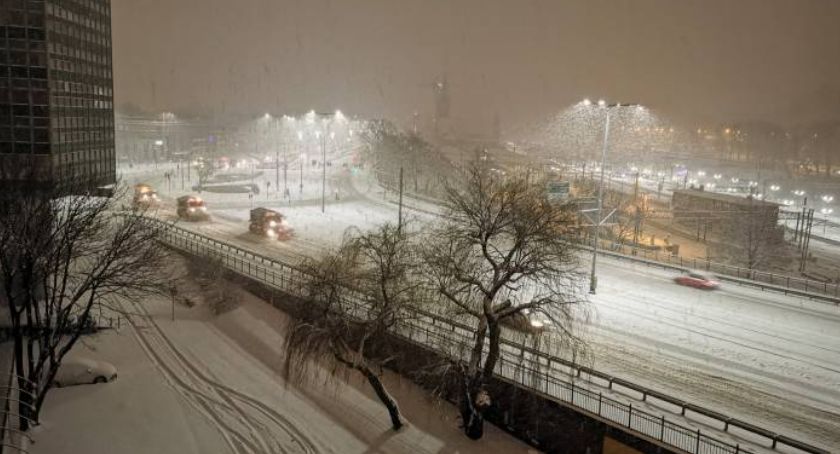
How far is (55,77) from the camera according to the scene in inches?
1389

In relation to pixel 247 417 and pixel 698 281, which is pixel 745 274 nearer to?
pixel 698 281

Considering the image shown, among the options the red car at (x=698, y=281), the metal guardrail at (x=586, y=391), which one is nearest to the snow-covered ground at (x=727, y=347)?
the red car at (x=698, y=281)

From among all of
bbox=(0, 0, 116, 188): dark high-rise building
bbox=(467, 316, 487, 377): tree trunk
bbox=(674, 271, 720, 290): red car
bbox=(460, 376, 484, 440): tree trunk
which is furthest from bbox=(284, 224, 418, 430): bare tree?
bbox=(0, 0, 116, 188): dark high-rise building

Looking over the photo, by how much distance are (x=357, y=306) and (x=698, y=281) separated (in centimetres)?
1917

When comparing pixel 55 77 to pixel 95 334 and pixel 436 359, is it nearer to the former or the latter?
pixel 95 334

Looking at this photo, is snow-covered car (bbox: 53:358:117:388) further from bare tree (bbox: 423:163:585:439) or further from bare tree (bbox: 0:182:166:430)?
bare tree (bbox: 423:163:585:439)

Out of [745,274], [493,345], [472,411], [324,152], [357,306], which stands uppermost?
[324,152]

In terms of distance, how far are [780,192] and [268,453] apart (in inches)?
3626

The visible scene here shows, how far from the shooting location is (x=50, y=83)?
34875mm

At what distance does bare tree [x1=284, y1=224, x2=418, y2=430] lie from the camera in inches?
753

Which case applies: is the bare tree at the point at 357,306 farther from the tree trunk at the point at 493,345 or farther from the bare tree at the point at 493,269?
the tree trunk at the point at 493,345

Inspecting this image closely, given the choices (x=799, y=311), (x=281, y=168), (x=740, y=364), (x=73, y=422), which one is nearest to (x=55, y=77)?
(x=73, y=422)

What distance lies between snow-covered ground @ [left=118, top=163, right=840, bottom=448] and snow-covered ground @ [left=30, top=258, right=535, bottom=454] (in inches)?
238

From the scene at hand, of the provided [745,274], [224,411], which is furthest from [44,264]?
[745,274]
